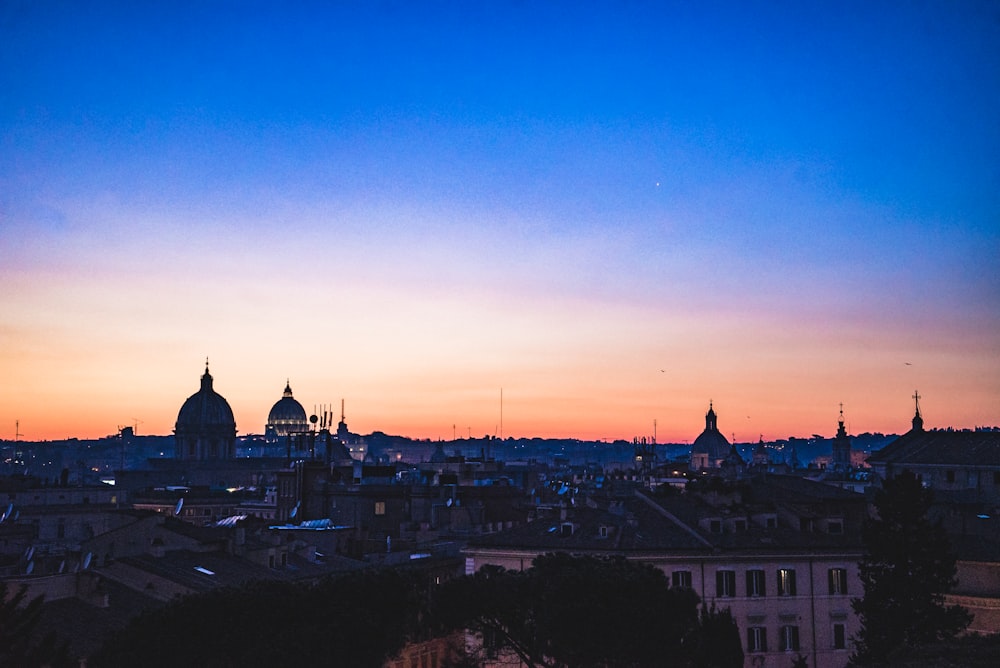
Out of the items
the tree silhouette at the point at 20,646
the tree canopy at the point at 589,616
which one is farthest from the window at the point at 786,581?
the tree silhouette at the point at 20,646

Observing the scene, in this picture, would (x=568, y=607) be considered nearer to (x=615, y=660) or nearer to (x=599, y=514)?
(x=615, y=660)

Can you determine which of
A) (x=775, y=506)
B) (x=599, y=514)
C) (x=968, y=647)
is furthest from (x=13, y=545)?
(x=968, y=647)

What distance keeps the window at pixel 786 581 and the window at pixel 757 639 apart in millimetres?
1588

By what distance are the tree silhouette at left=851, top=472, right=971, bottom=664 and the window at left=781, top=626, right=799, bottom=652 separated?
9.14 feet

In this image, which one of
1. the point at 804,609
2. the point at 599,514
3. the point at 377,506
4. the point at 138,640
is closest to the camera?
the point at 138,640

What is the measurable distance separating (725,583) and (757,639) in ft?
7.09

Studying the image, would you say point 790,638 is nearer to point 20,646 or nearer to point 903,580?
point 903,580

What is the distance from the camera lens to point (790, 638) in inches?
1777

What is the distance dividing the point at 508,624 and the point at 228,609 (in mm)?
7494

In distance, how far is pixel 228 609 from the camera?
3228 centimetres

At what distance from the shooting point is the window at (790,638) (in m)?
45.0

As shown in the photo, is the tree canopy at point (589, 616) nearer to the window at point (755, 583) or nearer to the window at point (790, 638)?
the window at point (790, 638)

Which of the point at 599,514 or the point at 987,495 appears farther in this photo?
the point at 987,495

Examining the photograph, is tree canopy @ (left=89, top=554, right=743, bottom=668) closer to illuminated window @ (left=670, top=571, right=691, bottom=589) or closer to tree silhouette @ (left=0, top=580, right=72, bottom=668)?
tree silhouette @ (left=0, top=580, right=72, bottom=668)
